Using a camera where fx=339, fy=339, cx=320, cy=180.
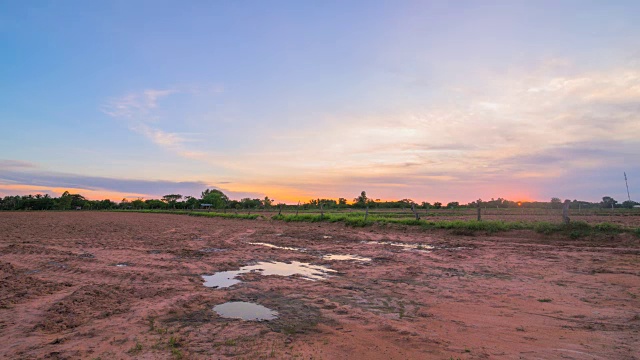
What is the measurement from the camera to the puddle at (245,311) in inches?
195

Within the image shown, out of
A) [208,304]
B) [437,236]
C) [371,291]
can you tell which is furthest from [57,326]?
[437,236]

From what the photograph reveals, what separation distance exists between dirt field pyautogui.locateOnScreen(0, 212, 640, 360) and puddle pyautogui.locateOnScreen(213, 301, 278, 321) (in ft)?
0.48

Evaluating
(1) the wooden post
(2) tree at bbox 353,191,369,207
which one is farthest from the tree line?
(1) the wooden post

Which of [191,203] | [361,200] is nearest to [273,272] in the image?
[361,200]

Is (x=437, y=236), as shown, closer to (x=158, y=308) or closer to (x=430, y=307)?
(x=430, y=307)

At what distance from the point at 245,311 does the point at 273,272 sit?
316 centimetres

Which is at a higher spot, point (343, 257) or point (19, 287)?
point (19, 287)

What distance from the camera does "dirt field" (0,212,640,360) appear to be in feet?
12.6

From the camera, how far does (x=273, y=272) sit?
27.6 feet

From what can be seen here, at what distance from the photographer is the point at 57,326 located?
4.44m

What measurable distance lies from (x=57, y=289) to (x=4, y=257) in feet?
16.5

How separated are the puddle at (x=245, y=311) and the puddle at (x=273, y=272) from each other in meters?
1.42

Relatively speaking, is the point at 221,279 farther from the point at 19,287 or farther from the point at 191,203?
the point at 191,203

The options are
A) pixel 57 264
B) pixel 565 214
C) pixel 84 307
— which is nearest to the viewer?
pixel 84 307
